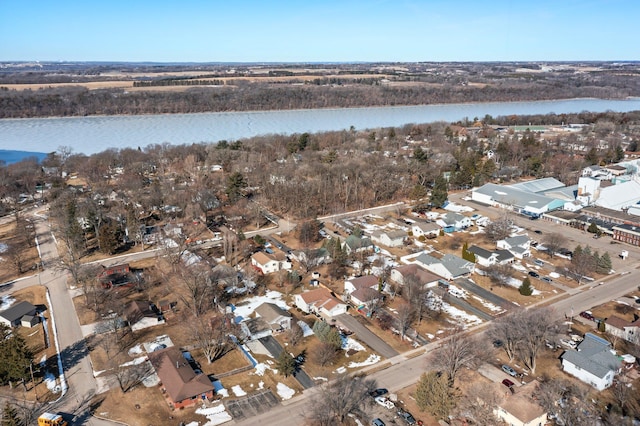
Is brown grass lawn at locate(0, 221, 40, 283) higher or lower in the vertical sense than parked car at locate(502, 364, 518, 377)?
lower

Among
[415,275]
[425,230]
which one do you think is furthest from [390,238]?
[415,275]

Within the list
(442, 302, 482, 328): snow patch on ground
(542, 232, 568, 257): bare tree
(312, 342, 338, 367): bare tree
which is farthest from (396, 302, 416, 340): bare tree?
(542, 232, 568, 257): bare tree

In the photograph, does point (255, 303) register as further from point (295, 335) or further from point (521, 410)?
point (521, 410)

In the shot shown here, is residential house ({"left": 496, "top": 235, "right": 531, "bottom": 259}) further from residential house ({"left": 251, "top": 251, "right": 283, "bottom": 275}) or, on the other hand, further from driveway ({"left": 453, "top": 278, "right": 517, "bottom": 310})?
residential house ({"left": 251, "top": 251, "right": 283, "bottom": 275})

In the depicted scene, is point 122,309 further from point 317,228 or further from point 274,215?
point 274,215

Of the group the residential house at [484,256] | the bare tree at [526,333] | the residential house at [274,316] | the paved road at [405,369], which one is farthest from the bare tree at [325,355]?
the residential house at [484,256]
